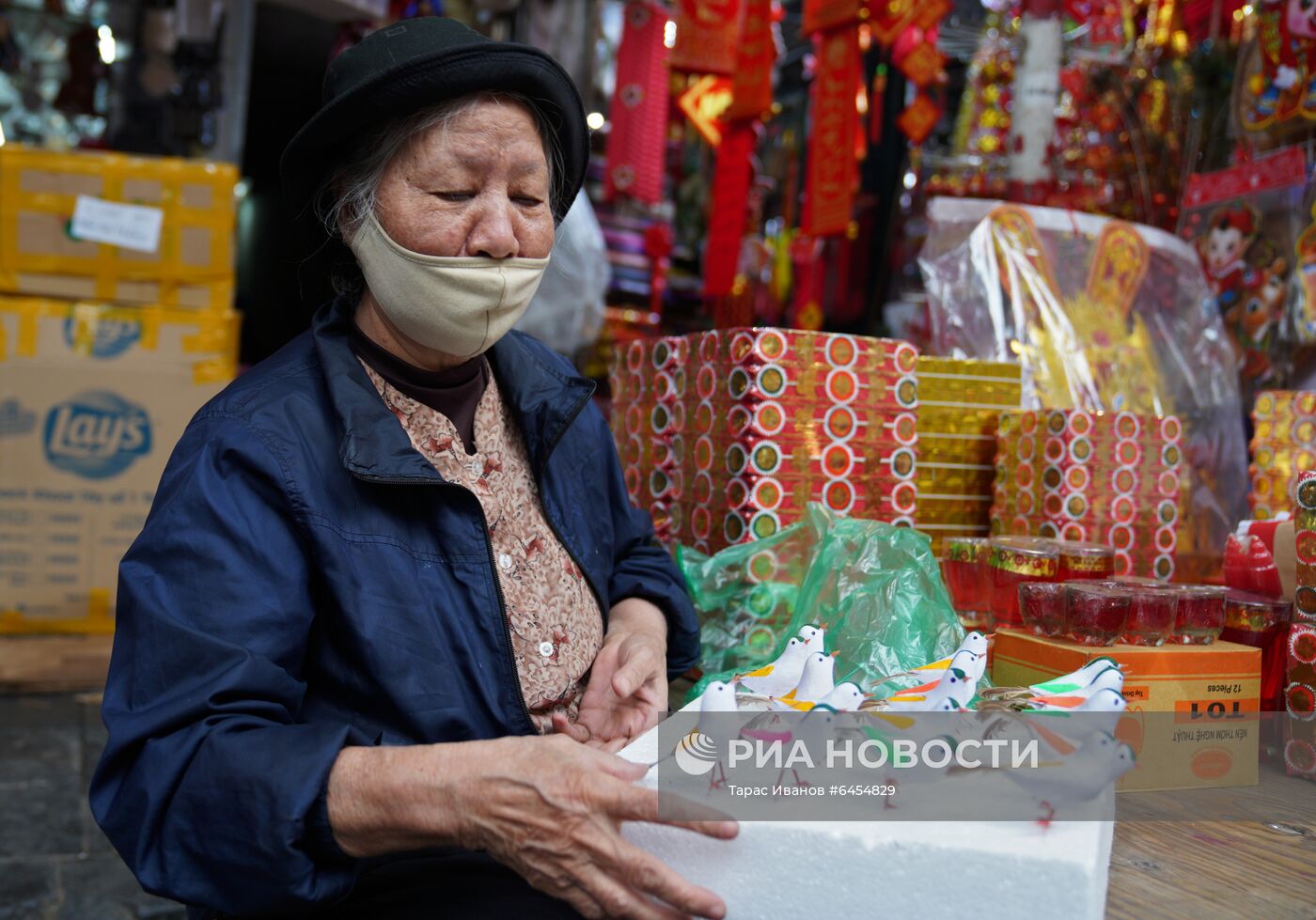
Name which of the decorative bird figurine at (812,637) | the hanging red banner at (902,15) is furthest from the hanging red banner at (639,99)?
the decorative bird figurine at (812,637)

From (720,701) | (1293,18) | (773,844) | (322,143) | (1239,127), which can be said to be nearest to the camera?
(773,844)

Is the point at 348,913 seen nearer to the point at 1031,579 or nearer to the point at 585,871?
the point at 585,871

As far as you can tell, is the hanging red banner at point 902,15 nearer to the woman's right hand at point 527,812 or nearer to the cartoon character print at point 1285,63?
the cartoon character print at point 1285,63

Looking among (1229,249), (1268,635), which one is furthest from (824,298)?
(1268,635)

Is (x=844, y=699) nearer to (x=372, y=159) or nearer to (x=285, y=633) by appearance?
(x=285, y=633)

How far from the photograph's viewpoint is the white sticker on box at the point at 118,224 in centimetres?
→ 331

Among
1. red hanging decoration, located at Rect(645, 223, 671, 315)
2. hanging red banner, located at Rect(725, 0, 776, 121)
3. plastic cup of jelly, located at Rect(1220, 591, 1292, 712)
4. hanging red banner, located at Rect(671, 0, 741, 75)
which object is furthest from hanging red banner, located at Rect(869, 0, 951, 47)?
plastic cup of jelly, located at Rect(1220, 591, 1292, 712)

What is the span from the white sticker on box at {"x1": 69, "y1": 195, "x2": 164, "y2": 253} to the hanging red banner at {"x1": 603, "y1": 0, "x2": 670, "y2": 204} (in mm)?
2460

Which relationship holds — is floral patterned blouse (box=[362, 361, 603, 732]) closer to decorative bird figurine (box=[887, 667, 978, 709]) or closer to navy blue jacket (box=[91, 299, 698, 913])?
navy blue jacket (box=[91, 299, 698, 913])

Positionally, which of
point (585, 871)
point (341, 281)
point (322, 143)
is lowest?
point (585, 871)

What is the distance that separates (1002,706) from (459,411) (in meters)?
0.78

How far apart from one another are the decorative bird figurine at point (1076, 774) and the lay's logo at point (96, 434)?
3253mm

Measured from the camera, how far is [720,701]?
974mm

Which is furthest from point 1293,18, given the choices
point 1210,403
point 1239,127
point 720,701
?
point 720,701
